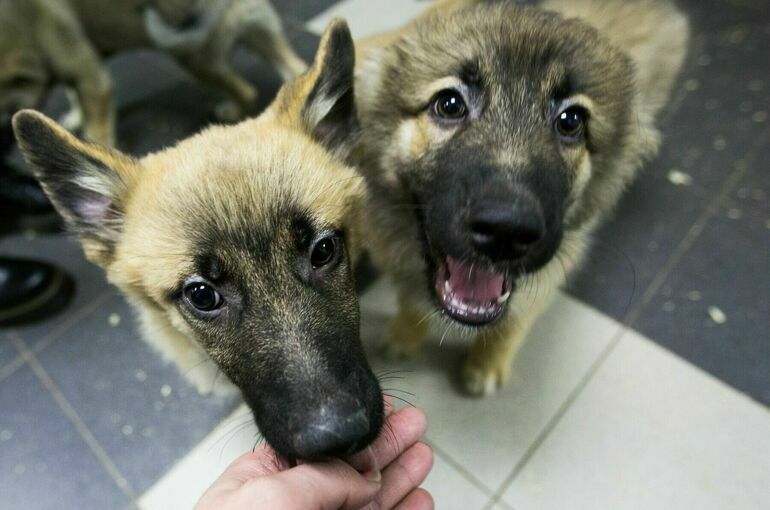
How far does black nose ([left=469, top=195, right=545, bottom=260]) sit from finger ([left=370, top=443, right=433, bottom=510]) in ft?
2.23

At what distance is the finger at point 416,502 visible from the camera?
1364 mm

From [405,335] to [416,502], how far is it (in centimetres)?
63

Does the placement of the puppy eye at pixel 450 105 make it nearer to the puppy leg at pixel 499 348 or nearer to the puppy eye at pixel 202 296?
the puppy leg at pixel 499 348

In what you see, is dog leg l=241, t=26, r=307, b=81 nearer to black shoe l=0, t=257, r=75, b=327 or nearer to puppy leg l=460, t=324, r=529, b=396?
black shoe l=0, t=257, r=75, b=327

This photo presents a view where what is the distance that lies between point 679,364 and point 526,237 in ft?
4.08

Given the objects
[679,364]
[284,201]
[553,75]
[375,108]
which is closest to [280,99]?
[375,108]

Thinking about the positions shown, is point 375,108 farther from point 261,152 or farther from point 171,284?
point 171,284

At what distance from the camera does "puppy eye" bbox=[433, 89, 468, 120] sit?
4.18ft

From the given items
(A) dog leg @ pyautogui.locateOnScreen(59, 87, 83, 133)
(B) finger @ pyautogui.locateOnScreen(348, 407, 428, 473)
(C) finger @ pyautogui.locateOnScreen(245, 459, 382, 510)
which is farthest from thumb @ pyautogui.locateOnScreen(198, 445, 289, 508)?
(A) dog leg @ pyautogui.locateOnScreen(59, 87, 83, 133)

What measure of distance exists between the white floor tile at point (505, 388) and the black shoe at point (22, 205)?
5.33 ft

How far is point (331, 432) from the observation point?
2.83ft

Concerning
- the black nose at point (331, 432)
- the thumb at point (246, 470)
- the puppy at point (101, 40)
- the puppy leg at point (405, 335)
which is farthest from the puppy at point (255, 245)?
the puppy at point (101, 40)

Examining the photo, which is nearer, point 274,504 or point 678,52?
point 274,504

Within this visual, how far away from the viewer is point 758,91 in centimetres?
256
